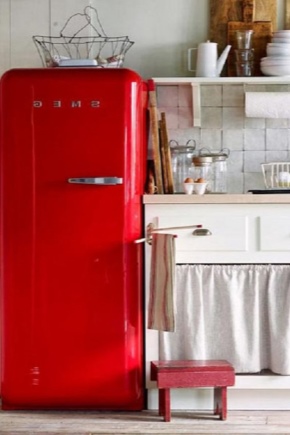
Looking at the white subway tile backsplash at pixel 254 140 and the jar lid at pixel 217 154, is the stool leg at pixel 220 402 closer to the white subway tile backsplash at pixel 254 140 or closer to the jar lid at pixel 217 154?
the jar lid at pixel 217 154

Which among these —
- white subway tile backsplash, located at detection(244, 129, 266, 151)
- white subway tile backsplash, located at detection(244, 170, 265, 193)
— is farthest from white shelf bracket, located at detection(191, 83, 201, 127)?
white subway tile backsplash, located at detection(244, 170, 265, 193)

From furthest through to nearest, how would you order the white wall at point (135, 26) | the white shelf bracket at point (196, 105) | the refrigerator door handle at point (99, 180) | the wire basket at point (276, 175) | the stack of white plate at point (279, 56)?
the white wall at point (135, 26)
the white shelf bracket at point (196, 105)
the stack of white plate at point (279, 56)
the wire basket at point (276, 175)
the refrigerator door handle at point (99, 180)

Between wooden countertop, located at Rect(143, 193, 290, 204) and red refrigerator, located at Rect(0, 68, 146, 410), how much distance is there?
0.53ft

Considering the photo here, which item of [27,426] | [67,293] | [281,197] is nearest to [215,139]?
[281,197]

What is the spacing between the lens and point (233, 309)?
461 cm

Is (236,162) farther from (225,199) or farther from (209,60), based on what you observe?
(225,199)

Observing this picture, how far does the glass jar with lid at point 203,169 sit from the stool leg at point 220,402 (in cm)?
100

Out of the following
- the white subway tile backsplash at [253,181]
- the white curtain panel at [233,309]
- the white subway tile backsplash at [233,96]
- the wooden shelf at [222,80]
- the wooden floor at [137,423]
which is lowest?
the wooden floor at [137,423]

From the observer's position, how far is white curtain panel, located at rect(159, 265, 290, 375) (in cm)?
461

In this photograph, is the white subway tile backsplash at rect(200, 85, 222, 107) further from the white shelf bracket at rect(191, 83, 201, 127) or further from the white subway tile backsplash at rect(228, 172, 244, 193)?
the white subway tile backsplash at rect(228, 172, 244, 193)

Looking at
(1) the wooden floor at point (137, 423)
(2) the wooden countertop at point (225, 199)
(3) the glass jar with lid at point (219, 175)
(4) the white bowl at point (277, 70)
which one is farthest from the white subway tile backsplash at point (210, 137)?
(1) the wooden floor at point (137, 423)

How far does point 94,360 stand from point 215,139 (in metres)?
1.33

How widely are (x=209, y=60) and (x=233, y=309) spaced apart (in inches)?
48.7

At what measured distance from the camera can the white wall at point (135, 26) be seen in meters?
5.18
